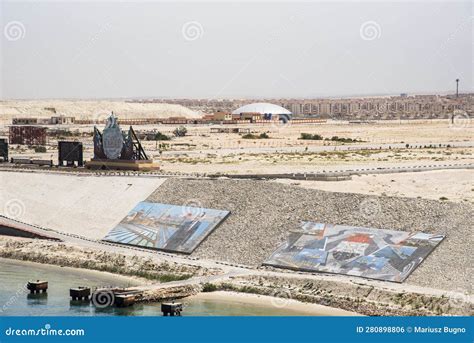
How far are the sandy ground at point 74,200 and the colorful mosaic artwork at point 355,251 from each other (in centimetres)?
1255

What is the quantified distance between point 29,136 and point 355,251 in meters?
70.0

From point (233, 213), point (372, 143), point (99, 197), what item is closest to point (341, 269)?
point (233, 213)

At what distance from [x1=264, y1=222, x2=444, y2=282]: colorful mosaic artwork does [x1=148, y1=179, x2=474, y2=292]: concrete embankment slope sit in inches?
22.3

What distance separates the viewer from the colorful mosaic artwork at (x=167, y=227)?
47.9 metres

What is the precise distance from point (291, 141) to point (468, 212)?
62999mm

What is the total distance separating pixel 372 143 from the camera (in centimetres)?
9956

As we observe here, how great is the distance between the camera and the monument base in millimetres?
65500

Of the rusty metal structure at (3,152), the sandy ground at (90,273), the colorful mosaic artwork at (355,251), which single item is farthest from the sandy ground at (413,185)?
the rusty metal structure at (3,152)

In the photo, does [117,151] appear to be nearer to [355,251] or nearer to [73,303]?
[355,251]

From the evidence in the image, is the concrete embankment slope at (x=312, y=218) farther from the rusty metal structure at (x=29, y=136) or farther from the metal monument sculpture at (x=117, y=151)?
the rusty metal structure at (x=29, y=136)

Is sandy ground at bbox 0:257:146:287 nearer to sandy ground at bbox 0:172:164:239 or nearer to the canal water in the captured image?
the canal water

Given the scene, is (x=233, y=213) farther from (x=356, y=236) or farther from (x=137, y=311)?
(x=137, y=311)

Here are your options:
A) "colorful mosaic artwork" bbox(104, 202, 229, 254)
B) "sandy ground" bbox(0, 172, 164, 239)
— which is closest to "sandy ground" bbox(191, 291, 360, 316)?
"colorful mosaic artwork" bbox(104, 202, 229, 254)

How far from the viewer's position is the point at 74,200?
58.3 m
